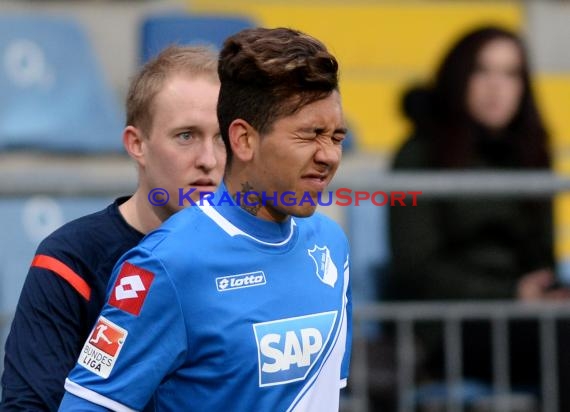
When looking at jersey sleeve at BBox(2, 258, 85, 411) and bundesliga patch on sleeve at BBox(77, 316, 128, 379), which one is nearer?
bundesliga patch on sleeve at BBox(77, 316, 128, 379)

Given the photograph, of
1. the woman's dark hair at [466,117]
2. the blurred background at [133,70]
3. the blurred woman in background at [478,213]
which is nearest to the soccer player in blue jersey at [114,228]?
the blurred background at [133,70]

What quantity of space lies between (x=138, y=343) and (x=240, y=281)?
0.23 meters

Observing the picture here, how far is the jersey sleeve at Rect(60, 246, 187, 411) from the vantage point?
2391 millimetres

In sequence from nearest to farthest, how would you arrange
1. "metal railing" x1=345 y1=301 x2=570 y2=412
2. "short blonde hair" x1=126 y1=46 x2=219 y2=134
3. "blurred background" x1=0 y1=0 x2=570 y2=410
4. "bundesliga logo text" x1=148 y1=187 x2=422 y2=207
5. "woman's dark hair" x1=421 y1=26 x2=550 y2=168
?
"bundesliga logo text" x1=148 y1=187 x2=422 y2=207 → "short blonde hair" x1=126 y1=46 x2=219 y2=134 → "metal railing" x1=345 y1=301 x2=570 y2=412 → "blurred background" x1=0 y1=0 x2=570 y2=410 → "woman's dark hair" x1=421 y1=26 x2=550 y2=168

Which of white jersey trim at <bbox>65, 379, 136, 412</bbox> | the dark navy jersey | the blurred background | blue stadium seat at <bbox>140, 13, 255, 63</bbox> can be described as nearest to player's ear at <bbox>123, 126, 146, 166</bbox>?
the dark navy jersey

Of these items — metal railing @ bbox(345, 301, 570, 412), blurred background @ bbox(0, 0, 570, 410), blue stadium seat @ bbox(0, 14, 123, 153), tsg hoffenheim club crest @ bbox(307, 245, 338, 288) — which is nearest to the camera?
tsg hoffenheim club crest @ bbox(307, 245, 338, 288)

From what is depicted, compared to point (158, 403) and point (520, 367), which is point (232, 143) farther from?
point (520, 367)

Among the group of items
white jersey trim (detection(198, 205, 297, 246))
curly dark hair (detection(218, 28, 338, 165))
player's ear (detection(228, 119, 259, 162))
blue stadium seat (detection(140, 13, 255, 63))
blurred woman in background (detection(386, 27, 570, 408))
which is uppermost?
curly dark hair (detection(218, 28, 338, 165))

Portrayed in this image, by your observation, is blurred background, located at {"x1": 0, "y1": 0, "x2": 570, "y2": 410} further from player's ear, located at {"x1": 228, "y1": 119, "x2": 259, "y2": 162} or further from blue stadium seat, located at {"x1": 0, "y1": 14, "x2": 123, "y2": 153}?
player's ear, located at {"x1": 228, "y1": 119, "x2": 259, "y2": 162}

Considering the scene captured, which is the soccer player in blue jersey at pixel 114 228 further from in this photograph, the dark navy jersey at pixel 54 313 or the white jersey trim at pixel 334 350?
the white jersey trim at pixel 334 350

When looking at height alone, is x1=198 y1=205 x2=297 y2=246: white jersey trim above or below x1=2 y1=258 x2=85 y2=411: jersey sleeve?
above

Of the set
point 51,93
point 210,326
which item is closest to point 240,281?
point 210,326

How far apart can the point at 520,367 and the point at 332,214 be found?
1045 mm

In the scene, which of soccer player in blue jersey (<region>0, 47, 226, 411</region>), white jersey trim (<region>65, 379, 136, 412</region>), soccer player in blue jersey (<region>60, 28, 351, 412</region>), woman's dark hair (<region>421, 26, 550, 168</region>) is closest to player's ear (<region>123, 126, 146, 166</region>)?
soccer player in blue jersey (<region>0, 47, 226, 411</region>)
